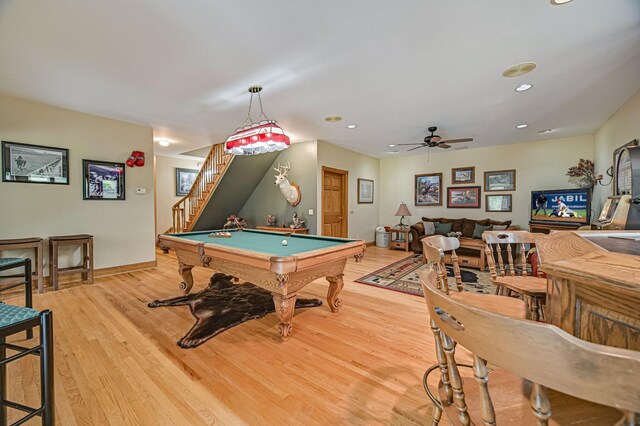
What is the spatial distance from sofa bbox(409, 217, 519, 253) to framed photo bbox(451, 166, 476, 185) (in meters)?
1.02

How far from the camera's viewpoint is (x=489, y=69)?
2707mm

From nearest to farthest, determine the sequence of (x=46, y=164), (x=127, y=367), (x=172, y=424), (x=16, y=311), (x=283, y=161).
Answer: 1. (x=16, y=311)
2. (x=172, y=424)
3. (x=127, y=367)
4. (x=46, y=164)
5. (x=283, y=161)

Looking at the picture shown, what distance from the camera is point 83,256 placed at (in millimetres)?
4047

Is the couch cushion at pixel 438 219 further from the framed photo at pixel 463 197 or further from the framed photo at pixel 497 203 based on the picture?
the framed photo at pixel 497 203

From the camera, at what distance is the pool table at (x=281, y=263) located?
2.14 metres

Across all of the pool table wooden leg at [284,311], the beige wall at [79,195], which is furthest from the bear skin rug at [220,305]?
the beige wall at [79,195]

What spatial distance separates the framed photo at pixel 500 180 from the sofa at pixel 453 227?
2.60ft

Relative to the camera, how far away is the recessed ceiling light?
8.56 ft

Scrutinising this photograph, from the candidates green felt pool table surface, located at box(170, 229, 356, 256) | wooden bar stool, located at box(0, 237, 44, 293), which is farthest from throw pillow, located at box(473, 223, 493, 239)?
wooden bar stool, located at box(0, 237, 44, 293)

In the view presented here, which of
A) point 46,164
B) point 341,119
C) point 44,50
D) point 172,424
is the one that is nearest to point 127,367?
point 172,424

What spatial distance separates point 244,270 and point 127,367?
3.54 ft

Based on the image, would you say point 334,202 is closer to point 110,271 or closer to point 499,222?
point 499,222

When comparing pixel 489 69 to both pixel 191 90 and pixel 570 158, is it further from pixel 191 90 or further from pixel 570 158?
pixel 570 158

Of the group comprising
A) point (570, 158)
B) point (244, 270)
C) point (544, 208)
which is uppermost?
point (570, 158)
